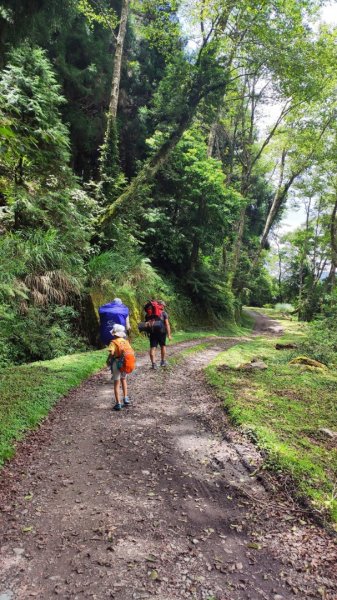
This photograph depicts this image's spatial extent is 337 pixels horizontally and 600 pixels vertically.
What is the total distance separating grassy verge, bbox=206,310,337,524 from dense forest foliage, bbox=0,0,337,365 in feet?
15.0

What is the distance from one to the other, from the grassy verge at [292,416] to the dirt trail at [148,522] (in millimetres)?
333

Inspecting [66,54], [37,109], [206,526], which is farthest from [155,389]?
[66,54]

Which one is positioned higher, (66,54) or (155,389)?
(66,54)

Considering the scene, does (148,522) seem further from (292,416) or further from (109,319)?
(109,319)

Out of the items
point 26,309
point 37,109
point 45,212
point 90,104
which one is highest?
point 90,104

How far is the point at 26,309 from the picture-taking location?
9688 mm

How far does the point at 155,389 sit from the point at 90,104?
57.8 ft

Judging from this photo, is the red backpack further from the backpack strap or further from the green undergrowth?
the backpack strap

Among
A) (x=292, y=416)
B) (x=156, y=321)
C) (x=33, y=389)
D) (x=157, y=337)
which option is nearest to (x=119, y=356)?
(x=33, y=389)

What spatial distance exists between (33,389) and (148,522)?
12.3 feet

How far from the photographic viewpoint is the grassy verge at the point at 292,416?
419cm

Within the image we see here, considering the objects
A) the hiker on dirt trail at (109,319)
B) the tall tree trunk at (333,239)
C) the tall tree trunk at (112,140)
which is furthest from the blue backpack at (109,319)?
the tall tree trunk at (333,239)

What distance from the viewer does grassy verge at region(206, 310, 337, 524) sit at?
419 centimetres

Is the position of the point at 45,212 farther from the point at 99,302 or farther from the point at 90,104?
the point at 90,104
